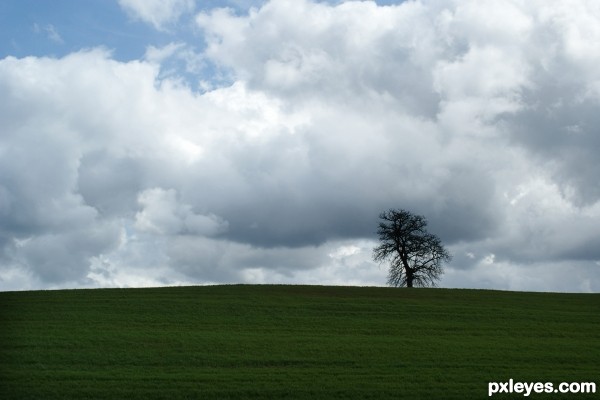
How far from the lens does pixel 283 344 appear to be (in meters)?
32.2

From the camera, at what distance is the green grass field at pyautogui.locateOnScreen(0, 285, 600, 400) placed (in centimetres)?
2483

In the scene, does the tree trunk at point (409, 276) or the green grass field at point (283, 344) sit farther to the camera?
the tree trunk at point (409, 276)

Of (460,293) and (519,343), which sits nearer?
(519,343)

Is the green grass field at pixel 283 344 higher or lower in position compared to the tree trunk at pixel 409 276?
lower

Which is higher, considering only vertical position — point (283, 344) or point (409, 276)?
point (409, 276)

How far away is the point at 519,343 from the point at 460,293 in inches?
810

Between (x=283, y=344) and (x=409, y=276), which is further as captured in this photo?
(x=409, y=276)

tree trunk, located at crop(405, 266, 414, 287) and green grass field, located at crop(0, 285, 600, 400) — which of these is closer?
green grass field, located at crop(0, 285, 600, 400)

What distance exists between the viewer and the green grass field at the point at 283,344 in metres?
24.8

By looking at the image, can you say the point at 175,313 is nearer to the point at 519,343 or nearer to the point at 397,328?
the point at 397,328

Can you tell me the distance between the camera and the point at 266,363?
28.5m

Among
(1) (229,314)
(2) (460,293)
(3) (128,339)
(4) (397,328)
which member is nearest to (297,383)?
(3) (128,339)

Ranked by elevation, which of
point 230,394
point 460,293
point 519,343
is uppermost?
point 460,293

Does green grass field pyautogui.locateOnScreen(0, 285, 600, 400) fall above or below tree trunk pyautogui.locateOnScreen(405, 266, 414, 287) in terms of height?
below
